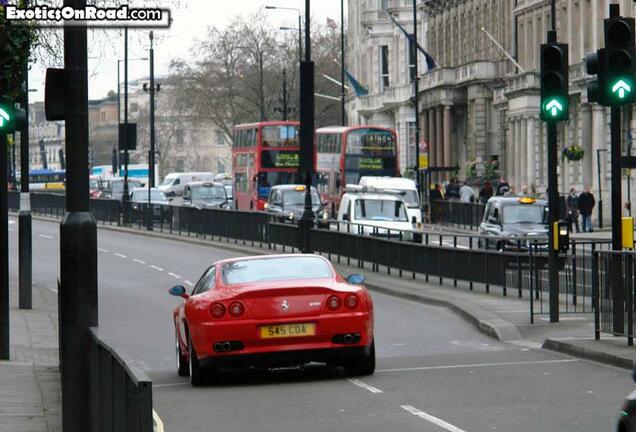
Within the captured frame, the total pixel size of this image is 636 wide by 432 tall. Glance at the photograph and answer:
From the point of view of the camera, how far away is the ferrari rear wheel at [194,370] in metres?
16.9

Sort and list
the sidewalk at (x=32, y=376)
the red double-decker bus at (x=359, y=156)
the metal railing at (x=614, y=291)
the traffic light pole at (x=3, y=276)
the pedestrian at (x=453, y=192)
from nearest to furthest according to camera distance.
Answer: the sidewalk at (x=32, y=376) → the metal railing at (x=614, y=291) → the traffic light pole at (x=3, y=276) → the red double-decker bus at (x=359, y=156) → the pedestrian at (x=453, y=192)

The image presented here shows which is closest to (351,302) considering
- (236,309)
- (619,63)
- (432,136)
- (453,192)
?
(236,309)

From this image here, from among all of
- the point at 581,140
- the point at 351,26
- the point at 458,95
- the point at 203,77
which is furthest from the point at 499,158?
the point at 203,77

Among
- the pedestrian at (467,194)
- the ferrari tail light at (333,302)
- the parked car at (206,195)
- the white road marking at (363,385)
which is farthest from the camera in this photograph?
the parked car at (206,195)

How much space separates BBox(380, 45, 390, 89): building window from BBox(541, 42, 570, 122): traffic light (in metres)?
100

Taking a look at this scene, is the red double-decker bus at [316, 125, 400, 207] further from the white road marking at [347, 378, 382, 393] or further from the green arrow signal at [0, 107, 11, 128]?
the white road marking at [347, 378, 382, 393]

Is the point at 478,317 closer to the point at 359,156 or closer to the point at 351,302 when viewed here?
the point at 351,302

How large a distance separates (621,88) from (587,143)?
54.9m

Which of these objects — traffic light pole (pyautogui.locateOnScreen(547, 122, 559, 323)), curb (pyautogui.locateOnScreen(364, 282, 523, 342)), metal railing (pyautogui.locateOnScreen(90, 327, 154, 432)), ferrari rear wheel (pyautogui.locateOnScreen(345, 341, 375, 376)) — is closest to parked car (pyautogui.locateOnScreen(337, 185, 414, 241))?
curb (pyautogui.locateOnScreen(364, 282, 523, 342))

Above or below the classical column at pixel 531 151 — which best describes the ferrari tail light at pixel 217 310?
below

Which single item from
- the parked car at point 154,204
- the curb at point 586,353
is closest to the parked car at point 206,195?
the parked car at point 154,204

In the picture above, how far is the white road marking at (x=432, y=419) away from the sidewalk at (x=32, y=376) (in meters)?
2.88

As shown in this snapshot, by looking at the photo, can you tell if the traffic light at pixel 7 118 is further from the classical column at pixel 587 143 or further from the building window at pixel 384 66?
the building window at pixel 384 66

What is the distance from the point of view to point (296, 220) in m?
49.1
